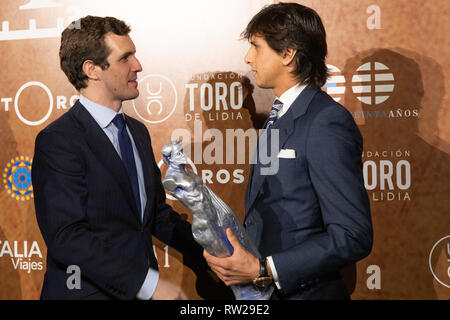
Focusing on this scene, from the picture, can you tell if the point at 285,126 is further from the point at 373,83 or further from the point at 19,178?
the point at 19,178

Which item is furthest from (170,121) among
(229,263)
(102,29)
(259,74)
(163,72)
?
(229,263)

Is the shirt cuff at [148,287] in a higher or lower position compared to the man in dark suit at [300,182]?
lower

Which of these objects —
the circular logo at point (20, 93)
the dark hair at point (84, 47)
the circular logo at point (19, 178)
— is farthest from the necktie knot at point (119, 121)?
the circular logo at point (19, 178)

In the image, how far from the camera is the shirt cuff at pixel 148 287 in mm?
1818

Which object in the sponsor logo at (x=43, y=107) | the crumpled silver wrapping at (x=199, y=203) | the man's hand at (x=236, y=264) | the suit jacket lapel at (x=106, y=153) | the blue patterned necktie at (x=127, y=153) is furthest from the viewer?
the sponsor logo at (x=43, y=107)

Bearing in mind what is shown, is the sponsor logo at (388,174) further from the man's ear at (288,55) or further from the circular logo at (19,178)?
the circular logo at (19,178)

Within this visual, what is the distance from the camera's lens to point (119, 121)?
7.03 ft

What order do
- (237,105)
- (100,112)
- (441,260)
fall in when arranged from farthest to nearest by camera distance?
1. (237,105)
2. (441,260)
3. (100,112)

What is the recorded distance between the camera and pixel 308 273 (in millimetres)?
1617

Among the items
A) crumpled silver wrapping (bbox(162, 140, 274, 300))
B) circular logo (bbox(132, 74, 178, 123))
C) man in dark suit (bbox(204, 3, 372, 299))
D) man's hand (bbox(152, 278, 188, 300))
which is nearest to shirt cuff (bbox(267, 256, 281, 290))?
man in dark suit (bbox(204, 3, 372, 299))

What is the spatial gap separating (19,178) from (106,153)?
1366mm

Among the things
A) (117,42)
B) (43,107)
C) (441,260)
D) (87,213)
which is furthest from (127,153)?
(441,260)

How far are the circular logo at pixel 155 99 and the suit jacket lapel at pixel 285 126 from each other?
1.10 m
